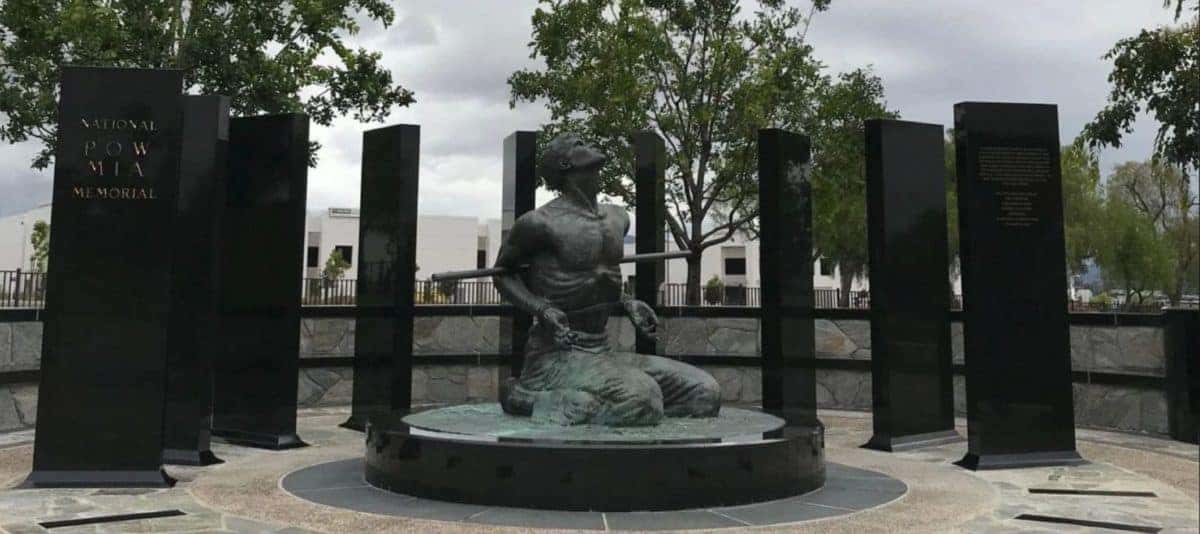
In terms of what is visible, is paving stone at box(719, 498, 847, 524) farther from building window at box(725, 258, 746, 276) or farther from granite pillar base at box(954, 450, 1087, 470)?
building window at box(725, 258, 746, 276)

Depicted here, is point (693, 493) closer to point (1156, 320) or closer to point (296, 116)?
point (296, 116)

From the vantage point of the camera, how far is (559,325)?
6.54 metres

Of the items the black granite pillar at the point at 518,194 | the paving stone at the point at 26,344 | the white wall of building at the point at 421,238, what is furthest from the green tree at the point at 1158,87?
the white wall of building at the point at 421,238

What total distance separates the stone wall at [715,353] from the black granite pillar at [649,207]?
2649 mm

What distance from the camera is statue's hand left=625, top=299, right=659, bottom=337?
6.78 m

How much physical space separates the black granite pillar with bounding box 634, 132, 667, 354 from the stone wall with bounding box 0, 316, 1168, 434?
2.65 m

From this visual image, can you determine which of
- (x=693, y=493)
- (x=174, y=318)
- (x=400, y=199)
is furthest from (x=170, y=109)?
(x=693, y=493)

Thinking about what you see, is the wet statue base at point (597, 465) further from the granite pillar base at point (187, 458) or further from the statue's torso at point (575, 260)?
the granite pillar base at point (187, 458)

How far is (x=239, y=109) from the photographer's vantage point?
15.0 metres

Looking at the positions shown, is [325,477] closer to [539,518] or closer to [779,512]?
[539,518]

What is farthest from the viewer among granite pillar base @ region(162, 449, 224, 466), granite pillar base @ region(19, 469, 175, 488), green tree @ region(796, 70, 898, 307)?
green tree @ region(796, 70, 898, 307)

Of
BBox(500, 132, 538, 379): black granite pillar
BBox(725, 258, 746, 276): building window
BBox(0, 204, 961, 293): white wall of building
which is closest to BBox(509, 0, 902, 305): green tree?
BBox(500, 132, 538, 379): black granite pillar

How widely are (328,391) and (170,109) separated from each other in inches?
240

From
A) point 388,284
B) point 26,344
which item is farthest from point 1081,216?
point 26,344
